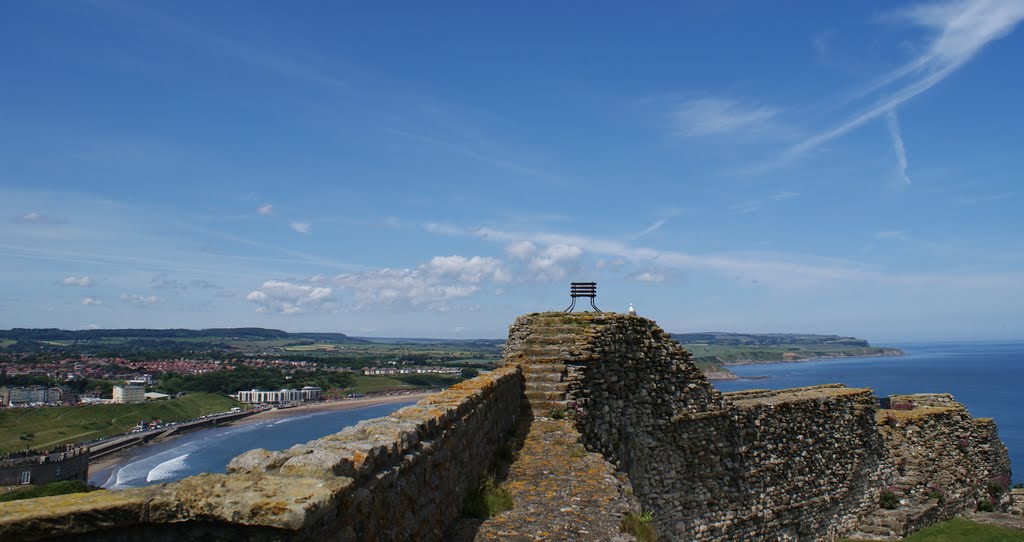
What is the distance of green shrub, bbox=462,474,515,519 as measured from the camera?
674cm

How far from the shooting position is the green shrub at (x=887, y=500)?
1911 centimetres

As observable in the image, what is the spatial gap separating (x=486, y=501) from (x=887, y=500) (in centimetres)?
1696

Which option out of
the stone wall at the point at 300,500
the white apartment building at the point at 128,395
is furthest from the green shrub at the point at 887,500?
the white apartment building at the point at 128,395

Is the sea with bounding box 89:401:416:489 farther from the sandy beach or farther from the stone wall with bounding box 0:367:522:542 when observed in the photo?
the stone wall with bounding box 0:367:522:542

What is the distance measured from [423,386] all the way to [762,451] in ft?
486

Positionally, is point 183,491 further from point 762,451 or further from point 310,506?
point 762,451

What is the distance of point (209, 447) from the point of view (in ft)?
286

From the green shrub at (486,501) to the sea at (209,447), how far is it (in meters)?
45.1

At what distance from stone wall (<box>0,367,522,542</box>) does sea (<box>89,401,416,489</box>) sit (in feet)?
155

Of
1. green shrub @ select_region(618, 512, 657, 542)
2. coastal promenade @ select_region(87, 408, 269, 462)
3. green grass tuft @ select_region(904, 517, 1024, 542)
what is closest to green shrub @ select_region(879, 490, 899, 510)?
green grass tuft @ select_region(904, 517, 1024, 542)

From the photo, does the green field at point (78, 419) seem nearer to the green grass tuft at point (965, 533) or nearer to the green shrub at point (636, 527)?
the green grass tuft at point (965, 533)

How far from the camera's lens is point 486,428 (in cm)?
843

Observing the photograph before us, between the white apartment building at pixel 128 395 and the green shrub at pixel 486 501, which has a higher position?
the green shrub at pixel 486 501

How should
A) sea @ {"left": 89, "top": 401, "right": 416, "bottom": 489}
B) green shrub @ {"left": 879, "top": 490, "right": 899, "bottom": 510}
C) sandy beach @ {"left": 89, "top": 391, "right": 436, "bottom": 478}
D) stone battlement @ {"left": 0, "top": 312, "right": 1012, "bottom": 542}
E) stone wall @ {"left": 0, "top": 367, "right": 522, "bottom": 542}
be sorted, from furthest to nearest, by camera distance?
1. sandy beach @ {"left": 89, "top": 391, "right": 436, "bottom": 478}
2. sea @ {"left": 89, "top": 401, "right": 416, "bottom": 489}
3. green shrub @ {"left": 879, "top": 490, "right": 899, "bottom": 510}
4. stone battlement @ {"left": 0, "top": 312, "right": 1012, "bottom": 542}
5. stone wall @ {"left": 0, "top": 367, "right": 522, "bottom": 542}
